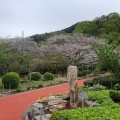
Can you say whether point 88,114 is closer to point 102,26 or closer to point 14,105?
point 14,105

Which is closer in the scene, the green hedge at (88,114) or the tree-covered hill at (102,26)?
the green hedge at (88,114)

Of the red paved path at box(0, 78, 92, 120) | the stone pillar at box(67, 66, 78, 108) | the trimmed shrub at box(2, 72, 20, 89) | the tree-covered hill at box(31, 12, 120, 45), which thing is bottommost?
the red paved path at box(0, 78, 92, 120)

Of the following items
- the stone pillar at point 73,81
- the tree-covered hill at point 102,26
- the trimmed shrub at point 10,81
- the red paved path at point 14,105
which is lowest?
the red paved path at point 14,105

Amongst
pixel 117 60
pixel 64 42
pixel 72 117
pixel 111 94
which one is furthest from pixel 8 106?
pixel 64 42

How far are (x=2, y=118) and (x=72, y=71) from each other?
364 cm

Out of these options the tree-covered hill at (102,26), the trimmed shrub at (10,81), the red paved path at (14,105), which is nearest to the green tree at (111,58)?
the red paved path at (14,105)

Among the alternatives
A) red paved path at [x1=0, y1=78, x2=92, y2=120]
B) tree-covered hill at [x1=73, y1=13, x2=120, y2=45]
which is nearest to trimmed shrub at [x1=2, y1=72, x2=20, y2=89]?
red paved path at [x1=0, y1=78, x2=92, y2=120]

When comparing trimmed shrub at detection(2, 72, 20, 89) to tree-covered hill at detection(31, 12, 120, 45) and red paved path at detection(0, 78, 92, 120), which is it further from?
tree-covered hill at detection(31, 12, 120, 45)

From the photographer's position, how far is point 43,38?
55656 mm

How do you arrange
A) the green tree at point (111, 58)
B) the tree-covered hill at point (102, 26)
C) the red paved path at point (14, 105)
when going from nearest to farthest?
the red paved path at point (14, 105) → the green tree at point (111, 58) → the tree-covered hill at point (102, 26)

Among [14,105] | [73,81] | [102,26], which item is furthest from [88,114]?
[102,26]

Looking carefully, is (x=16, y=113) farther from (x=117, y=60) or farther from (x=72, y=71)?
(x=117, y=60)

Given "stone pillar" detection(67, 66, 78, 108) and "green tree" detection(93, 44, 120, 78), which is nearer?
"stone pillar" detection(67, 66, 78, 108)

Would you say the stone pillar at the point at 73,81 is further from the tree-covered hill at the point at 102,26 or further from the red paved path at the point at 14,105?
the tree-covered hill at the point at 102,26
